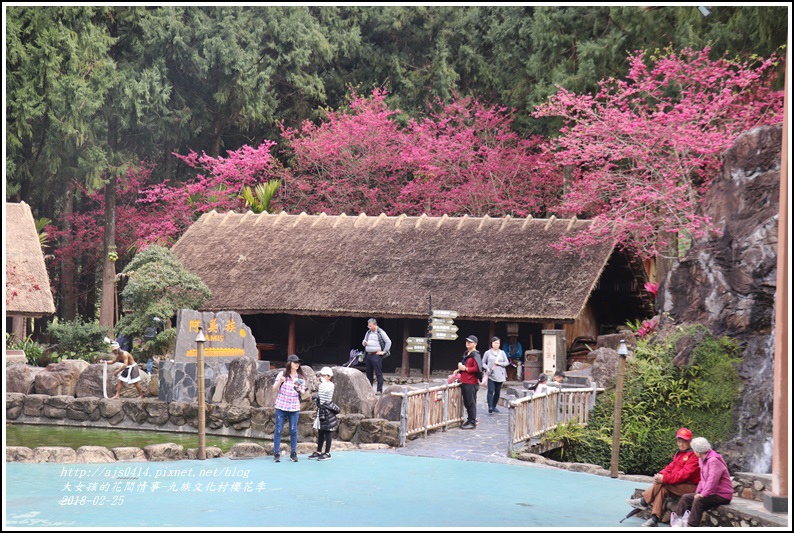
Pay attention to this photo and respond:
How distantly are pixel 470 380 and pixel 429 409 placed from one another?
3.34 feet

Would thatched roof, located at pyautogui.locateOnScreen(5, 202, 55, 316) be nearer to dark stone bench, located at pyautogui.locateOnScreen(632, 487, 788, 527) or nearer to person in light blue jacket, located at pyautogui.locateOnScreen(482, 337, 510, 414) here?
person in light blue jacket, located at pyautogui.locateOnScreen(482, 337, 510, 414)

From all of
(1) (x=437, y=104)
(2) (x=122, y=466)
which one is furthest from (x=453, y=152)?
(2) (x=122, y=466)

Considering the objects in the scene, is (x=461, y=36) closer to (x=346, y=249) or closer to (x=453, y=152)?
(x=453, y=152)

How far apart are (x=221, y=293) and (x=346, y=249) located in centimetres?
359

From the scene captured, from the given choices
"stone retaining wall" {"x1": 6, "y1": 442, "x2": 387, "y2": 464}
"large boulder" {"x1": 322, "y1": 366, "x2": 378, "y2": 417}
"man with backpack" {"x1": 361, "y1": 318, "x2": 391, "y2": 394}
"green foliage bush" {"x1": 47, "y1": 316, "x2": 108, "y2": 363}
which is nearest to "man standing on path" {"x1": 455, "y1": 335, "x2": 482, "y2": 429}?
"large boulder" {"x1": 322, "y1": 366, "x2": 378, "y2": 417}

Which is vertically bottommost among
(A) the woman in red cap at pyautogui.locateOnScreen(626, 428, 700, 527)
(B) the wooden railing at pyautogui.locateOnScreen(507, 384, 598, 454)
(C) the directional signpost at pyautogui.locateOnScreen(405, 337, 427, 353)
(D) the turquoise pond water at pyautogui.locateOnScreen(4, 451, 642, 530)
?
(D) the turquoise pond water at pyautogui.locateOnScreen(4, 451, 642, 530)

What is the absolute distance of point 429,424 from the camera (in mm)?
17953

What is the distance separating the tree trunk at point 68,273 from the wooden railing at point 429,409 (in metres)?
22.7

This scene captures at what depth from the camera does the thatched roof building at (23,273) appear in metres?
25.6

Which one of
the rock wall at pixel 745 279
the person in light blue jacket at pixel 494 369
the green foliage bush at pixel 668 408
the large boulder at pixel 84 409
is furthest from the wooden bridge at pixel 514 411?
the large boulder at pixel 84 409

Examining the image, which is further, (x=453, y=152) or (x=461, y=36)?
(x=461, y=36)

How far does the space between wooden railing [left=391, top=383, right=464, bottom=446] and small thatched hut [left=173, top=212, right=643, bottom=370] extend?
564 centimetres

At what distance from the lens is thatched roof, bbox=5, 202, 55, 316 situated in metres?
25.6

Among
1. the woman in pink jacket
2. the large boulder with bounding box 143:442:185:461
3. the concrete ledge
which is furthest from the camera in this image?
the large boulder with bounding box 143:442:185:461
